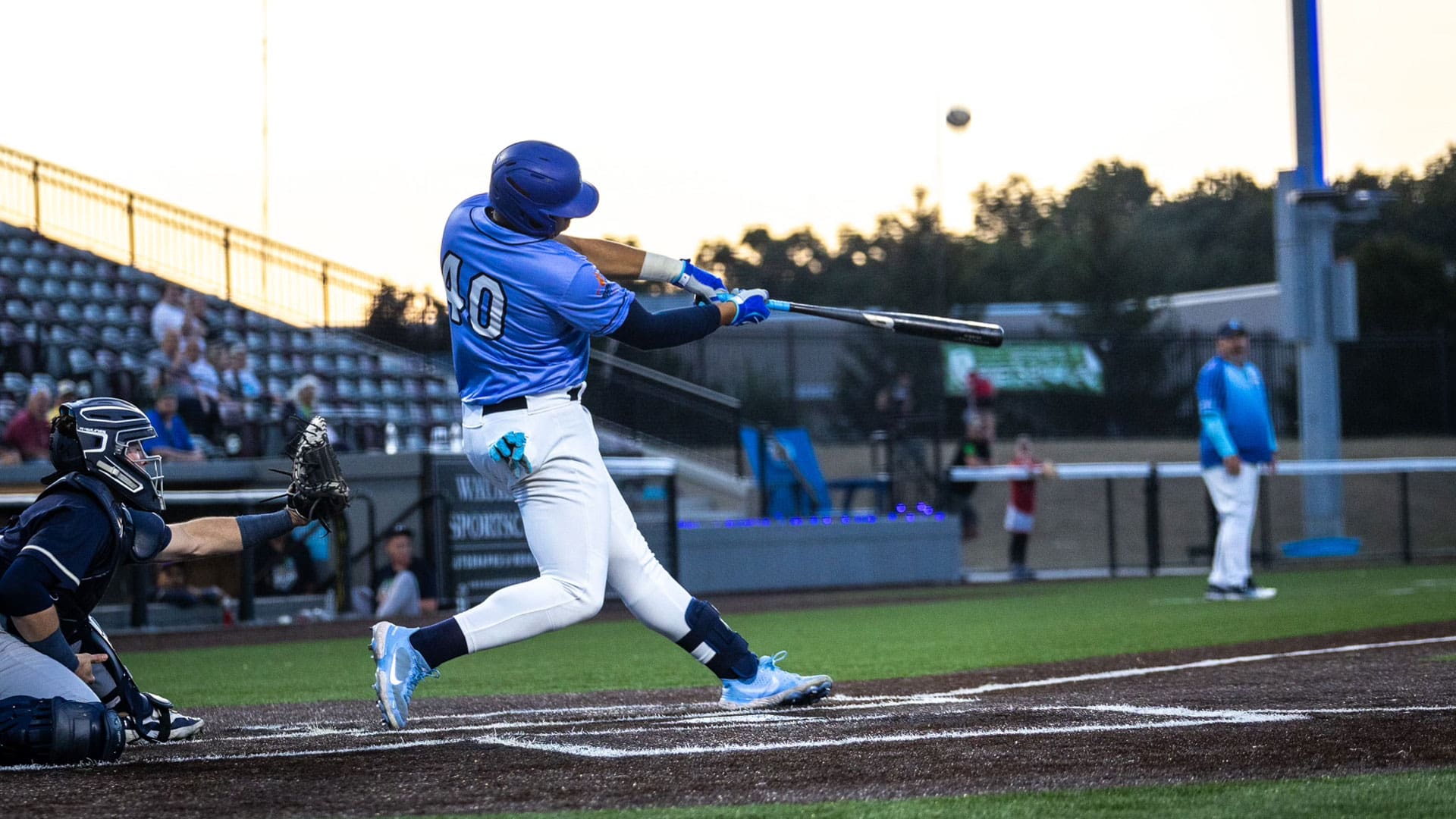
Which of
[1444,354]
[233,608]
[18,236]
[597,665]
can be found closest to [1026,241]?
[1444,354]

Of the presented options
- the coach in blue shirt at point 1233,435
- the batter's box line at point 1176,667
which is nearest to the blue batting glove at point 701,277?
the batter's box line at point 1176,667

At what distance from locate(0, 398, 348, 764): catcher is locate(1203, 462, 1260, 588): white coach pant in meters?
8.71

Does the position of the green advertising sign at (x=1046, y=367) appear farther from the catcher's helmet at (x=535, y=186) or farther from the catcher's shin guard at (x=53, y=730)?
the catcher's shin guard at (x=53, y=730)

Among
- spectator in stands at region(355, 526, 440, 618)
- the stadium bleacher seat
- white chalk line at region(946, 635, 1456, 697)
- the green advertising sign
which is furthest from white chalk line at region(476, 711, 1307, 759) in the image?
the green advertising sign

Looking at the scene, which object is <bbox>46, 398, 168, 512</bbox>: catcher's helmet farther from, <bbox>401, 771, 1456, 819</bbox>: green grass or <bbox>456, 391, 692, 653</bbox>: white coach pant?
<bbox>401, 771, 1456, 819</bbox>: green grass

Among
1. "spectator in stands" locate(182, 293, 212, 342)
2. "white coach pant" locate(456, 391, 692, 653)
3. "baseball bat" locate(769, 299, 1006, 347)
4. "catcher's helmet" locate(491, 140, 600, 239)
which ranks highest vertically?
"spectator in stands" locate(182, 293, 212, 342)

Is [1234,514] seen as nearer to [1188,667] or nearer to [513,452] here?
[1188,667]

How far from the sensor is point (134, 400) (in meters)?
18.1

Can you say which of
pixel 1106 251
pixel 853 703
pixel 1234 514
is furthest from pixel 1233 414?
pixel 1106 251

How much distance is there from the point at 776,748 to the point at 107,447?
95.5 inches

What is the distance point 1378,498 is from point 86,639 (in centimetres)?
2992

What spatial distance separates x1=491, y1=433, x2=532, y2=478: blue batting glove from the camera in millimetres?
5848

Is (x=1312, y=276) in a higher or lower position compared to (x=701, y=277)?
higher

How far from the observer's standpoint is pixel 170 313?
66.3 feet
